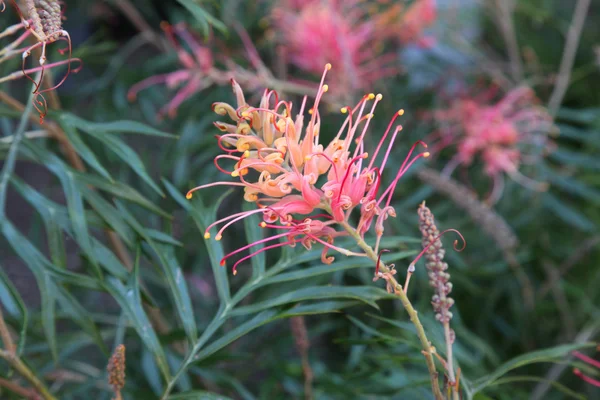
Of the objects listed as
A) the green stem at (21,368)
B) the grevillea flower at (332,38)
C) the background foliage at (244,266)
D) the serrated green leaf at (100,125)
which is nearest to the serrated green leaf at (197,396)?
the background foliage at (244,266)

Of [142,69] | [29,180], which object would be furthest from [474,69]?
[29,180]

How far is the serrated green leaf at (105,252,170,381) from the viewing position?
45cm

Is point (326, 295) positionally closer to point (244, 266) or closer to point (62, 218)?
point (62, 218)

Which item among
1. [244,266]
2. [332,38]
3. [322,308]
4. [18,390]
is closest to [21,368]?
[18,390]

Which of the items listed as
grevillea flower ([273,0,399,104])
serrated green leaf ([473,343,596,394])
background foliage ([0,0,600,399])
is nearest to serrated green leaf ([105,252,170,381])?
background foliage ([0,0,600,399])

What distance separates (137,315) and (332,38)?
24.4 inches

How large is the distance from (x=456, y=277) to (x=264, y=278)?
1.32 ft

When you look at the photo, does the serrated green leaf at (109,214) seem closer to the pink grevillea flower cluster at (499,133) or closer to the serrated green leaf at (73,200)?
the serrated green leaf at (73,200)

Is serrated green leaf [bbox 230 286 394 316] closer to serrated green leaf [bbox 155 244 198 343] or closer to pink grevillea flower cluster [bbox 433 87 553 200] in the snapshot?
serrated green leaf [bbox 155 244 198 343]

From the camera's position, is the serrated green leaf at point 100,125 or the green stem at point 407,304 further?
the serrated green leaf at point 100,125

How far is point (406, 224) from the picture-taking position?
0.88m

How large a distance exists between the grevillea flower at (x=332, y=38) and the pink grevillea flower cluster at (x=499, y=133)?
5.7 inches

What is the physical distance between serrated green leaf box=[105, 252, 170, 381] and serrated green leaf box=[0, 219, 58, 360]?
0.06 metres

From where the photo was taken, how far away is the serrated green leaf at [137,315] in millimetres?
452
